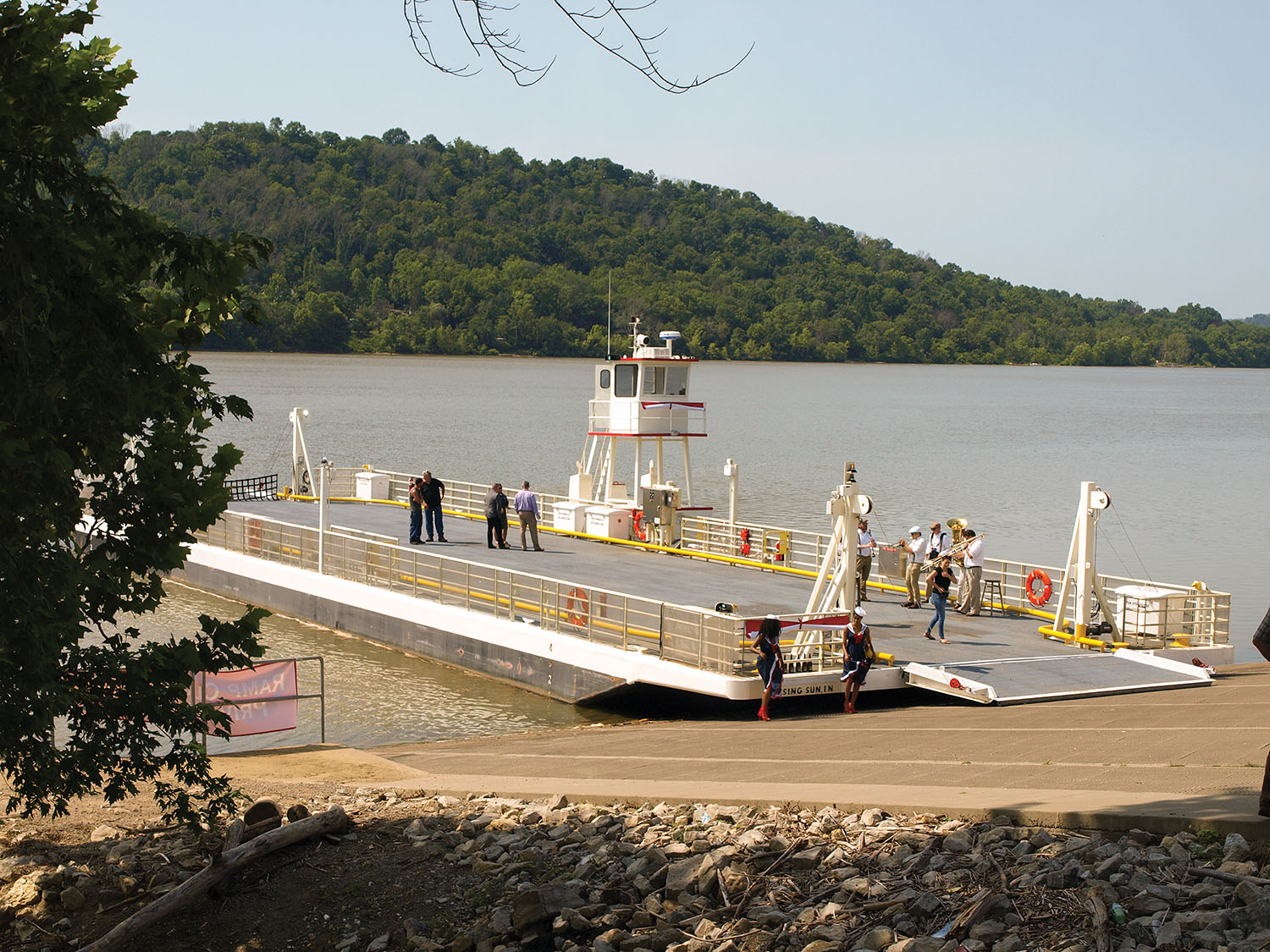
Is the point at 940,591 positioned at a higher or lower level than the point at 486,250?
lower

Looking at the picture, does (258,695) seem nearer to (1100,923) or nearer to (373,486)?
(1100,923)

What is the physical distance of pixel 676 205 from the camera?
165m

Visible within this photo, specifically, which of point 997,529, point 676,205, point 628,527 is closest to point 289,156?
point 676,205

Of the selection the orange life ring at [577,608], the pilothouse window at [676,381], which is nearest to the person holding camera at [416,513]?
the pilothouse window at [676,381]

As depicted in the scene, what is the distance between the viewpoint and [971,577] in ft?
67.8

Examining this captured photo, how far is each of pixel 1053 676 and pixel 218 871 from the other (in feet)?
37.9

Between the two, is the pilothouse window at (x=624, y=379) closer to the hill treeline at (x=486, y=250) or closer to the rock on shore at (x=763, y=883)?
the rock on shore at (x=763, y=883)

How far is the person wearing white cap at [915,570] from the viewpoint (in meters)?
21.1

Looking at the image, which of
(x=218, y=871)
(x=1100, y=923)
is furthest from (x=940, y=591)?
(x=218, y=871)

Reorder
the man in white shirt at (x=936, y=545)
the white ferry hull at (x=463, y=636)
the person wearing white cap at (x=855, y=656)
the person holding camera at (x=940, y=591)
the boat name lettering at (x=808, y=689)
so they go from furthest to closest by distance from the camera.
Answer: the man in white shirt at (x=936, y=545)
the person holding camera at (x=940, y=591)
the white ferry hull at (x=463, y=636)
the boat name lettering at (x=808, y=689)
the person wearing white cap at (x=855, y=656)

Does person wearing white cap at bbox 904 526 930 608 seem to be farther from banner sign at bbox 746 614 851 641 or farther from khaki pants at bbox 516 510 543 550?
khaki pants at bbox 516 510 543 550

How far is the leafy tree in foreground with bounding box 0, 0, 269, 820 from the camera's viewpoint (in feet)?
A: 20.7

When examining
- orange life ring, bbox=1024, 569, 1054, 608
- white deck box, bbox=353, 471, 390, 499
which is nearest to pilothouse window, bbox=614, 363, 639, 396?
white deck box, bbox=353, 471, 390, 499

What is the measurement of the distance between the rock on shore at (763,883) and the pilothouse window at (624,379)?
2079 cm
